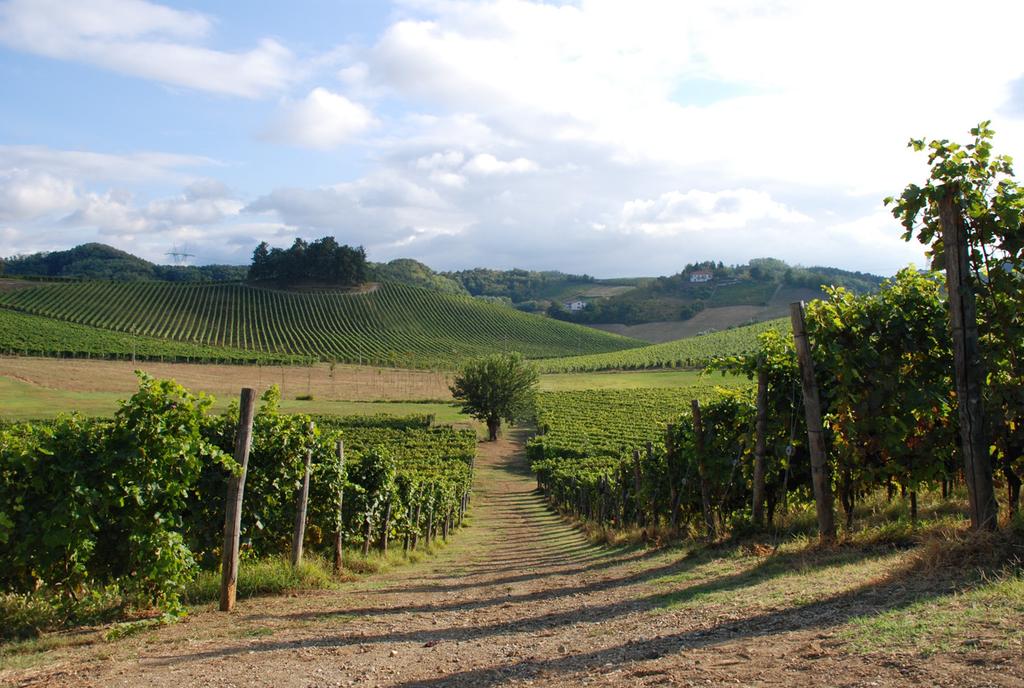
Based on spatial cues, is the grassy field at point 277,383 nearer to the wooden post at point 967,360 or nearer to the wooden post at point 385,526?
the wooden post at point 385,526

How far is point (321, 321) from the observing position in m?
111

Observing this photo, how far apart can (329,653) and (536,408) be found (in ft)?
183

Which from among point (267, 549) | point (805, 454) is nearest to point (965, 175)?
point (805, 454)

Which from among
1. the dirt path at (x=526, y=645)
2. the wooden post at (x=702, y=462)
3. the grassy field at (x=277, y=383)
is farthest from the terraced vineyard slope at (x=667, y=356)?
the dirt path at (x=526, y=645)

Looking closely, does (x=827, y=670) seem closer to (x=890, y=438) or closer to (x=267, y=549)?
(x=890, y=438)

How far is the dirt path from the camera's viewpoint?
426 centimetres

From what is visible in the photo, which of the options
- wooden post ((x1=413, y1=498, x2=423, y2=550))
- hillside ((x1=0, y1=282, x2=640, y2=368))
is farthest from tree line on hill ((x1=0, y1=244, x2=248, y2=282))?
wooden post ((x1=413, y1=498, x2=423, y2=550))

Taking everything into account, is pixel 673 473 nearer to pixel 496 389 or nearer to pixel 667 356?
pixel 496 389

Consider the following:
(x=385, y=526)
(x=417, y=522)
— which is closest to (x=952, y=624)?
(x=385, y=526)

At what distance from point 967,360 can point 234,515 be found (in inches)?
302

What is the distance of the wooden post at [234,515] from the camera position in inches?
311

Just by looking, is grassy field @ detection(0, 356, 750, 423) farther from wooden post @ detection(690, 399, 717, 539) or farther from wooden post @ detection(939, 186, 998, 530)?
wooden post @ detection(939, 186, 998, 530)

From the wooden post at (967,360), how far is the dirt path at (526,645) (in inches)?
78.1

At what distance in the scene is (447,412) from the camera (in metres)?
67.9
